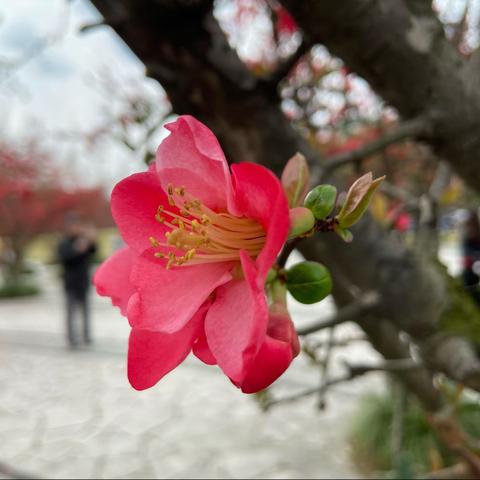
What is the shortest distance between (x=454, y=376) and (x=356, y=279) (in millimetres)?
248

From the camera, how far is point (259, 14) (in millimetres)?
3951

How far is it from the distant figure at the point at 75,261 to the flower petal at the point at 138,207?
17.4ft

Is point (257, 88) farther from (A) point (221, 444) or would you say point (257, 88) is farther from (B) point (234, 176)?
(A) point (221, 444)

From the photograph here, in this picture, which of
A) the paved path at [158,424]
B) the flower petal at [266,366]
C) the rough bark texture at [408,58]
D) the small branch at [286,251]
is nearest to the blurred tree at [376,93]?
the rough bark texture at [408,58]

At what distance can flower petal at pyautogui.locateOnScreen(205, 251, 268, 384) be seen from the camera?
0.96 feet

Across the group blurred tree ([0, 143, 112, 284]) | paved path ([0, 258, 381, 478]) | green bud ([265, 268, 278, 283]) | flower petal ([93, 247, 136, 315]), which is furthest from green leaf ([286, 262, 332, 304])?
blurred tree ([0, 143, 112, 284])

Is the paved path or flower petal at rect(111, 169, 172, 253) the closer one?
flower petal at rect(111, 169, 172, 253)

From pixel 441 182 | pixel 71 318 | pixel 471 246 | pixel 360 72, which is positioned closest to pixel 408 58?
pixel 360 72

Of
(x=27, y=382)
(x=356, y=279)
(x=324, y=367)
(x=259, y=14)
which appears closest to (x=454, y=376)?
(x=356, y=279)

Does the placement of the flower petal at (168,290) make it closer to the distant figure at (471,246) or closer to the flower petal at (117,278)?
the flower petal at (117,278)

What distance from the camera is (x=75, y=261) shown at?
5.57 metres

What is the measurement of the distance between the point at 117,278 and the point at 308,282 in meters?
0.16

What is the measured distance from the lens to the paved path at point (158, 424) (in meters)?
3.22

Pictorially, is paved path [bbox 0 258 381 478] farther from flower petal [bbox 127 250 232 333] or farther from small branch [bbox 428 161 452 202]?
flower petal [bbox 127 250 232 333]
